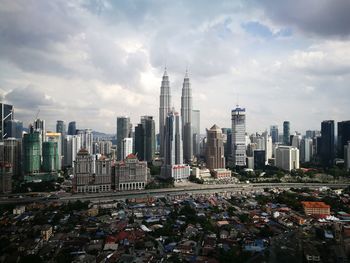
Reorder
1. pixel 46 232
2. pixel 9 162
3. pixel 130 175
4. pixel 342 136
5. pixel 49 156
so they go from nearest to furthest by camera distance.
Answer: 1. pixel 46 232
2. pixel 9 162
3. pixel 130 175
4. pixel 49 156
5. pixel 342 136

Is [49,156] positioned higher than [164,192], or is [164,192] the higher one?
[49,156]

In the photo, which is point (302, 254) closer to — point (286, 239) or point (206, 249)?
point (286, 239)

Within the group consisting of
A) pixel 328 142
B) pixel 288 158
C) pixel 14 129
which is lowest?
pixel 288 158

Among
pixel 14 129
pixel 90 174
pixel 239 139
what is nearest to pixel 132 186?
pixel 90 174

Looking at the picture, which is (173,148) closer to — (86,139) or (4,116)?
(4,116)

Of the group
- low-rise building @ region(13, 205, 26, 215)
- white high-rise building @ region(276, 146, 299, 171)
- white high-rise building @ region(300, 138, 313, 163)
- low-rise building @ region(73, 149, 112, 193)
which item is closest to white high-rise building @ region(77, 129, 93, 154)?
low-rise building @ region(73, 149, 112, 193)

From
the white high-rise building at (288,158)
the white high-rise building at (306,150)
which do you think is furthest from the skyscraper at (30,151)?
the white high-rise building at (306,150)

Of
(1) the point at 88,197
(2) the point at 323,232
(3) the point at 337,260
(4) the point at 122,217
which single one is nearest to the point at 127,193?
(1) the point at 88,197

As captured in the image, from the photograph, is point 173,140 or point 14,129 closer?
point 14,129
